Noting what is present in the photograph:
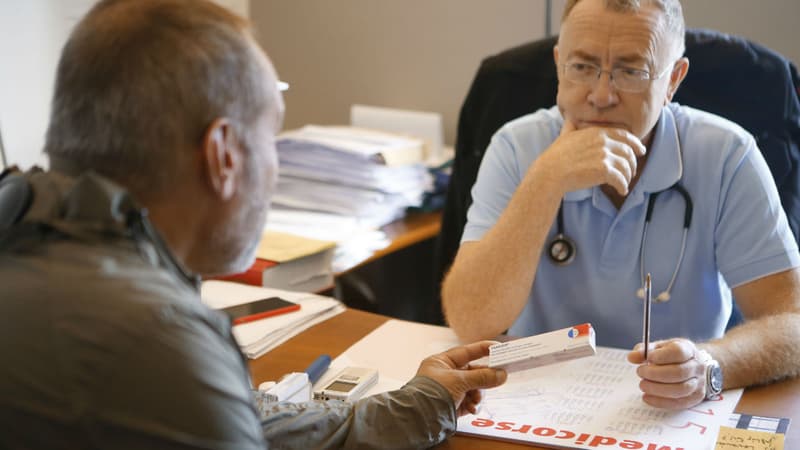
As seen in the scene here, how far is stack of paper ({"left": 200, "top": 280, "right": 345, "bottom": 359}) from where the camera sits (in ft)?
5.07

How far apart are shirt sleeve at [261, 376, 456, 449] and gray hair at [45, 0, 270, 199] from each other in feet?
1.44

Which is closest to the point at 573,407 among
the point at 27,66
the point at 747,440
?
the point at 747,440

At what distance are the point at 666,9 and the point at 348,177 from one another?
102cm

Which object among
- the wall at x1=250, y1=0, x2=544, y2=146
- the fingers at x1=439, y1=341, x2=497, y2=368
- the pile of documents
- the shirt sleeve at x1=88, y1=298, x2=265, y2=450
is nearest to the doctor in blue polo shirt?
the fingers at x1=439, y1=341, x2=497, y2=368

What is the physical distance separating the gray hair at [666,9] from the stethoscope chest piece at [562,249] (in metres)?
0.39

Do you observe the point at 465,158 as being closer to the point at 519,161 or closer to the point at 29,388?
the point at 519,161

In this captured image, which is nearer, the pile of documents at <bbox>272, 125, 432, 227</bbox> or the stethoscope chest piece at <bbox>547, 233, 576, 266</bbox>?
the stethoscope chest piece at <bbox>547, 233, 576, 266</bbox>

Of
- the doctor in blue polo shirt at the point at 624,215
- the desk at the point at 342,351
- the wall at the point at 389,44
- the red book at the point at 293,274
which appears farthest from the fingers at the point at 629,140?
the wall at the point at 389,44

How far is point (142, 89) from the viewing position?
33.3 inches

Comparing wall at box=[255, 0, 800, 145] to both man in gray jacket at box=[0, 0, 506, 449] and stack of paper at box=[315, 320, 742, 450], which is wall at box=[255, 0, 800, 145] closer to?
stack of paper at box=[315, 320, 742, 450]

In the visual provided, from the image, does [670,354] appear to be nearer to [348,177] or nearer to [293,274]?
[293,274]

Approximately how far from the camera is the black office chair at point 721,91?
1.88 metres

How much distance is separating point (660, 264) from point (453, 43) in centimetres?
131

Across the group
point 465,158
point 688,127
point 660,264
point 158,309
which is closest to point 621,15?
point 688,127
